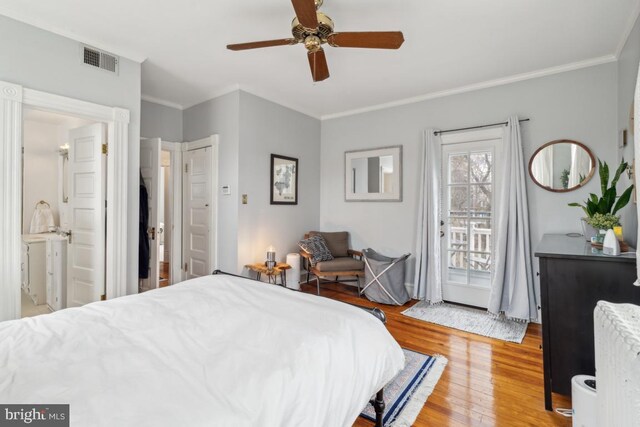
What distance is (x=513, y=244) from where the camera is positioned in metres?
3.20

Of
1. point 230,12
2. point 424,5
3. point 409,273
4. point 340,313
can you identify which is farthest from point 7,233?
point 409,273

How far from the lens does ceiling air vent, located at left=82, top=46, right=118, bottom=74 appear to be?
2.62m

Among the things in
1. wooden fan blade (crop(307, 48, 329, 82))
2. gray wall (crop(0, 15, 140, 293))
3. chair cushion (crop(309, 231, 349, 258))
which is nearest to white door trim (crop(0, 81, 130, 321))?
gray wall (crop(0, 15, 140, 293))

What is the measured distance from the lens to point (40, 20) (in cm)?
234

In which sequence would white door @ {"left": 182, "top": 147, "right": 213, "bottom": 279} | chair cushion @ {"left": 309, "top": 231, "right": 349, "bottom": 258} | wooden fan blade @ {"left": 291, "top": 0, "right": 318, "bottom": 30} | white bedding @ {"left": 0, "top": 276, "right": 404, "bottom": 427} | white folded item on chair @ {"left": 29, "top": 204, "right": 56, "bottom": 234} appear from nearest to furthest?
white bedding @ {"left": 0, "top": 276, "right": 404, "bottom": 427} < wooden fan blade @ {"left": 291, "top": 0, "right": 318, "bottom": 30} < white door @ {"left": 182, "top": 147, "right": 213, "bottom": 279} < white folded item on chair @ {"left": 29, "top": 204, "right": 56, "bottom": 234} < chair cushion @ {"left": 309, "top": 231, "right": 349, "bottom": 258}

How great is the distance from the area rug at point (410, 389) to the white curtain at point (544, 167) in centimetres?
216

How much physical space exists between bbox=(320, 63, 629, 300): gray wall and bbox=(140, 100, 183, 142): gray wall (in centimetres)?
220

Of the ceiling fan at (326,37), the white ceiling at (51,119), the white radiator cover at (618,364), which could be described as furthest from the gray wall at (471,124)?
the white ceiling at (51,119)

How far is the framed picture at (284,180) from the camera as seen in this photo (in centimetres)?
414

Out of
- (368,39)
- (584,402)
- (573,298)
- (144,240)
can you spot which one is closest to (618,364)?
(584,402)

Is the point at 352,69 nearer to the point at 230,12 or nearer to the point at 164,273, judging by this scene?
the point at 230,12

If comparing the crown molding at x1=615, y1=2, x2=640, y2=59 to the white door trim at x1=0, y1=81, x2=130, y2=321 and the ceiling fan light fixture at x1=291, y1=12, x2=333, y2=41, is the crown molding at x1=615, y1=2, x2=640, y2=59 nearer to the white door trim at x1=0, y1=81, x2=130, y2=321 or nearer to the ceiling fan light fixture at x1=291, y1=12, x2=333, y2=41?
the ceiling fan light fixture at x1=291, y1=12, x2=333, y2=41

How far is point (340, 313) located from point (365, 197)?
124 inches

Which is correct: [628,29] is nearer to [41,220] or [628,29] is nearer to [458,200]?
[458,200]
